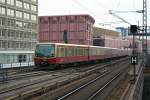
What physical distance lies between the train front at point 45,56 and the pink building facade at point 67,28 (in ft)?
327

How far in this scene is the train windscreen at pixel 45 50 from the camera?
40.5 meters

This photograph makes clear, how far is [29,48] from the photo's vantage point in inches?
3430

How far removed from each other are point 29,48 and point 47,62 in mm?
47232

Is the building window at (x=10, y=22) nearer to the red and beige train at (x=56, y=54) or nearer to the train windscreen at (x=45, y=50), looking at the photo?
the red and beige train at (x=56, y=54)

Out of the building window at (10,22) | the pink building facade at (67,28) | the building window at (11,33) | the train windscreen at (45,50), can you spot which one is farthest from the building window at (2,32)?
the pink building facade at (67,28)

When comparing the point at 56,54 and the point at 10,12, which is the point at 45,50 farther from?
the point at 10,12

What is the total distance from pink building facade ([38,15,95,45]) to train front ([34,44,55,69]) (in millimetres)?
99620

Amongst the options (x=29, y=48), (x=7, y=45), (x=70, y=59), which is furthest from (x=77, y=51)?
(x=29, y=48)

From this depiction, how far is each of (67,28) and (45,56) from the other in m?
109

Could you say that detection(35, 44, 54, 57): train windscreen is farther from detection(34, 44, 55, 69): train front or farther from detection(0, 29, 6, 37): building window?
detection(0, 29, 6, 37): building window

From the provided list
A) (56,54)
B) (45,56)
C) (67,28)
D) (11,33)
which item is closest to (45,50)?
(45,56)

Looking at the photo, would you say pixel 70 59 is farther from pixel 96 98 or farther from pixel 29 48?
pixel 29 48

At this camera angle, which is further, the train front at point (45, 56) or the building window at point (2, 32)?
the building window at point (2, 32)

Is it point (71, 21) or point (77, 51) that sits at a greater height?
point (71, 21)
